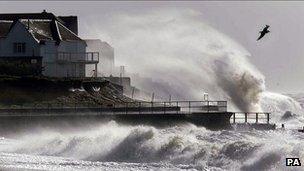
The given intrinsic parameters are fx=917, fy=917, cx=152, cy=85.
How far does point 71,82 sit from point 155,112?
13.2 m

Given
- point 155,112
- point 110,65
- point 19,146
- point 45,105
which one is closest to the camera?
point 19,146

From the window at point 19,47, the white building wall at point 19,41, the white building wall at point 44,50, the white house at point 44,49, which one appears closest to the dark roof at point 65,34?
the white house at point 44,49

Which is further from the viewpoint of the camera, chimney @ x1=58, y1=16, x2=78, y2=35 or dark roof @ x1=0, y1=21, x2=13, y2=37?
chimney @ x1=58, y1=16, x2=78, y2=35

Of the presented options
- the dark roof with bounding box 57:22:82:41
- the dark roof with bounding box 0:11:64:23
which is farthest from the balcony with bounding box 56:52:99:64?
the dark roof with bounding box 0:11:64:23

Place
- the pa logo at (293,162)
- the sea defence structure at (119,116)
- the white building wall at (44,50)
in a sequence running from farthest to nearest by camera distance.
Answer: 1. the white building wall at (44,50)
2. the sea defence structure at (119,116)
3. the pa logo at (293,162)

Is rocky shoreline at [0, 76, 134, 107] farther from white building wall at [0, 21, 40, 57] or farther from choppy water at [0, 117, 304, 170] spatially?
choppy water at [0, 117, 304, 170]

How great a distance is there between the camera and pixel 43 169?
40438 mm

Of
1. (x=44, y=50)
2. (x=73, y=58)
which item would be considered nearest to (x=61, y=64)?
(x=73, y=58)

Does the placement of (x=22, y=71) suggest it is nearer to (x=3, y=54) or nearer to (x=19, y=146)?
(x=3, y=54)

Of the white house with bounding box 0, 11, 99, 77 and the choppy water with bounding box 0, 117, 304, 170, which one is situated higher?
the white house with bounding box 0, 11, 99, 77

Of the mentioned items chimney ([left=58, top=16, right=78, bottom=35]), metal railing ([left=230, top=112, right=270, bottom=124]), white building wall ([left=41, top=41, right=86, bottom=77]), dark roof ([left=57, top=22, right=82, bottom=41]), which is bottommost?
metal railing ([left=230, top=112, right=270, bottom=124])

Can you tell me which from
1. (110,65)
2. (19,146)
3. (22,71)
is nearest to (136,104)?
(22,71)

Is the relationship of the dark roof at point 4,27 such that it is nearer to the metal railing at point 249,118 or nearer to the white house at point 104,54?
the white house at point 104,54

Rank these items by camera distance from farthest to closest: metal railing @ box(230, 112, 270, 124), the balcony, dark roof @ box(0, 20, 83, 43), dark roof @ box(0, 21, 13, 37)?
1. dark roof @ box(0, 21, 13, 37)
2. dark roof @ box(0, 20, 83, 43)
3. the balcony
4. metal railing @ box(230, 112, 270, 124)
